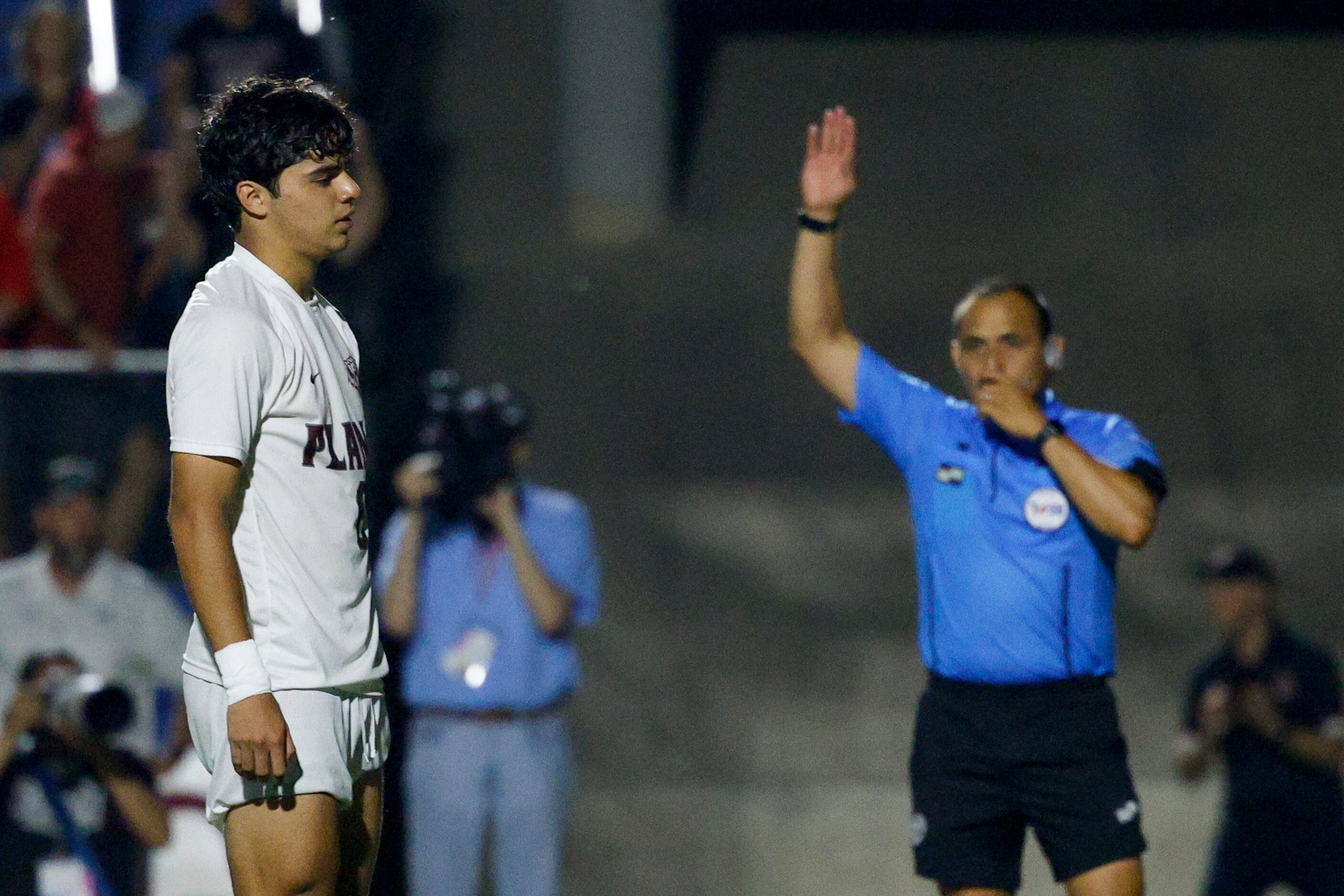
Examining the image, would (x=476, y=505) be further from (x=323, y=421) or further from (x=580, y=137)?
A: (x=323, y=421)

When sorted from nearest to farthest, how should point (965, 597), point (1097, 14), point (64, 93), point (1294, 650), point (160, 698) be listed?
point (965, 597), point (160, 698), point (1294, 650), point (64, 93), point (1097, 14)

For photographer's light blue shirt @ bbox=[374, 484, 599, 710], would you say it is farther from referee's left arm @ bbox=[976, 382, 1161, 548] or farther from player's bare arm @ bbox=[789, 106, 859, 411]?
referee's left arm @ bbox=[976, 382, 1161, 548]

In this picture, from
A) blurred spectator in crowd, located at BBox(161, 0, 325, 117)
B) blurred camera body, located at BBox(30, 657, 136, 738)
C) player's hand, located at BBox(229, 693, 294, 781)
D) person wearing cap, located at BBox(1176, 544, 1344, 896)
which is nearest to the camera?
player's hand, located at BBox(229, 693, 294, 781)

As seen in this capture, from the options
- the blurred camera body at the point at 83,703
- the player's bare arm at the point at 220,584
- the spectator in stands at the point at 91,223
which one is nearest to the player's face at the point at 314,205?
the player's bare arm at the point at 220,584

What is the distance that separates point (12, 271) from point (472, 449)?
1.55 m

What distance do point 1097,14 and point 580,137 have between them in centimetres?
219

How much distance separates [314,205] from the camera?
2.06 metres

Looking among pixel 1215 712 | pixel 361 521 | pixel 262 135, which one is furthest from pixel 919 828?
pixel 1215 712

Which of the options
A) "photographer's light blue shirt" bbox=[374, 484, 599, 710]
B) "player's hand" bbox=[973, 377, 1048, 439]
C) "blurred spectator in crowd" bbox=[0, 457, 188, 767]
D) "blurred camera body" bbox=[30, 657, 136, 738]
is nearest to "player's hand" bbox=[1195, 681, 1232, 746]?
"photographer's light blue shirt" bbox=[374, 484, 599, 710]

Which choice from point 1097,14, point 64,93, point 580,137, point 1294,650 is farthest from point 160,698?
point 1097,14

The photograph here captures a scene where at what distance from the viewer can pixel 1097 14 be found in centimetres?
661

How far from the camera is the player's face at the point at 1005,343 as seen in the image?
3.01m

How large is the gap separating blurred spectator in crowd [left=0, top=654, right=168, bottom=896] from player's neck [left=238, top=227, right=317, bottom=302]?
256 cm

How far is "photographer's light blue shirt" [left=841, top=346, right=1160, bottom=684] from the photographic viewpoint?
292 centimetres
